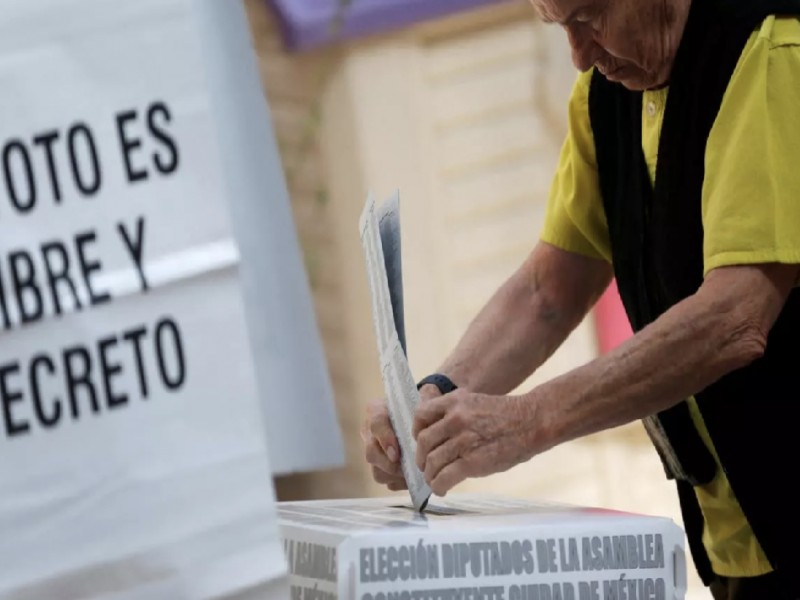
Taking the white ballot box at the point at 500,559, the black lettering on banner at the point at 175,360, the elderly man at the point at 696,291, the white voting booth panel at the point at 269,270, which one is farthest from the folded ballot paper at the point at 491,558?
the white voting booth panel at the point at 269,270

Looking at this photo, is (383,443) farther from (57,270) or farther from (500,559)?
(57,270)

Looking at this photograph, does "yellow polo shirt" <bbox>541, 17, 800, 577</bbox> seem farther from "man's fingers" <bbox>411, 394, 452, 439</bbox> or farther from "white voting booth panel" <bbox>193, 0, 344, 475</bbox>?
"white voting booth panel" <bbox>193, 0, 344, 475</bbox>

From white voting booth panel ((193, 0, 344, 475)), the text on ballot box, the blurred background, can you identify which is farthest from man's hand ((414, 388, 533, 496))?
the blurred background

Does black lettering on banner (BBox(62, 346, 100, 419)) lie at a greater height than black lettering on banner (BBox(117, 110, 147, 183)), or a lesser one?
lesser

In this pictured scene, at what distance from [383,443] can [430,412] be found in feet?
0.55

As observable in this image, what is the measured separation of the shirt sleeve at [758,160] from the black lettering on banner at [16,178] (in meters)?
0.64

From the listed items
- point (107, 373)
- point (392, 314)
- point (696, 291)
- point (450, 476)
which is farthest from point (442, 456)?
point (107, 373)

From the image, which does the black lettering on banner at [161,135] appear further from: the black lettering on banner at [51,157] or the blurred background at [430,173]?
the blurred background at [430,173]

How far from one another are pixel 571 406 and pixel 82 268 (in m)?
0.51

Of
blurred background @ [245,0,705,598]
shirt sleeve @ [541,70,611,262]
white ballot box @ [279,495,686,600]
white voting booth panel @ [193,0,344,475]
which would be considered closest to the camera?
white ballot box @ [279,495,686,600]

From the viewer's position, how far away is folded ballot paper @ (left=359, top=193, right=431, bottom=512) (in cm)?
123

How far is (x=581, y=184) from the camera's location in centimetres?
160

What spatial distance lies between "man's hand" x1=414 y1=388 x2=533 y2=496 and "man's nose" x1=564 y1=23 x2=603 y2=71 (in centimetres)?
38

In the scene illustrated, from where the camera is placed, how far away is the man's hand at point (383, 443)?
1.40m
